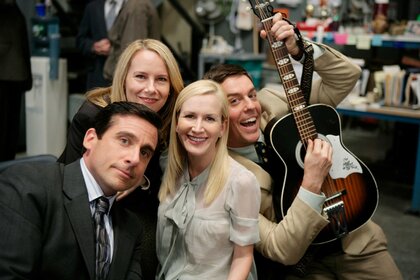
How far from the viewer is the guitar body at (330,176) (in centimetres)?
198

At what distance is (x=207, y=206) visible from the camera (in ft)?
5.61

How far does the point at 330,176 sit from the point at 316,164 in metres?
0.23

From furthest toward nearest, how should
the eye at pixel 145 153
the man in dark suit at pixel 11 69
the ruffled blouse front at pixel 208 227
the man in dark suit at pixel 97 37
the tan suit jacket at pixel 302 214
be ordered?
the man in dark suit at pixel 97 37
the man in dark suit at pixel 11 69
the tan suit jacket at pixel 302 214
the ruffled blouse front at pixel 208 227
the eye at pixel 145 153

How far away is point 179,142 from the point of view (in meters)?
1.82

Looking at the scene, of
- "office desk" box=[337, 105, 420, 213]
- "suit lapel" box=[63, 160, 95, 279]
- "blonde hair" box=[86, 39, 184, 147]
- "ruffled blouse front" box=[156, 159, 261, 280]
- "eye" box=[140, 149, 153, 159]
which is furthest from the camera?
"office desk" box=[337, 105, 420, 213]

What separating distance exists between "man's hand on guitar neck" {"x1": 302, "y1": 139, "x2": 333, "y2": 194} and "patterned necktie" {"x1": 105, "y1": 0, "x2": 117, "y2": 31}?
288 cm

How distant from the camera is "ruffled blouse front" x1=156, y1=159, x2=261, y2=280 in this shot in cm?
167

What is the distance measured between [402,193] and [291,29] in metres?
2.72

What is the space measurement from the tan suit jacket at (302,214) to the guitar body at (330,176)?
0.05m

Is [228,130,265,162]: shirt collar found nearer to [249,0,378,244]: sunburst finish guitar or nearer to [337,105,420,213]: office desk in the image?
[249,0,378,244]: sunburst finish guitar

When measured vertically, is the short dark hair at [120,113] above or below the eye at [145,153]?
above

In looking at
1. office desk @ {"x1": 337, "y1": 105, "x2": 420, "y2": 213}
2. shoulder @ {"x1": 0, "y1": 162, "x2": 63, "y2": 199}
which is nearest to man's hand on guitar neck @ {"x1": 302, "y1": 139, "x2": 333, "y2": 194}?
shoulder @ {"x1": 0, "y1": 162, "x2": 63, "y2": 199}

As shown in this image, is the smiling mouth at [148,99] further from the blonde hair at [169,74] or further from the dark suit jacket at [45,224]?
the dark suit jacket at [45,224]

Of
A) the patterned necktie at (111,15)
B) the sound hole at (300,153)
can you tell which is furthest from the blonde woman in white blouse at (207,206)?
the patterned necktie at (111,15)
